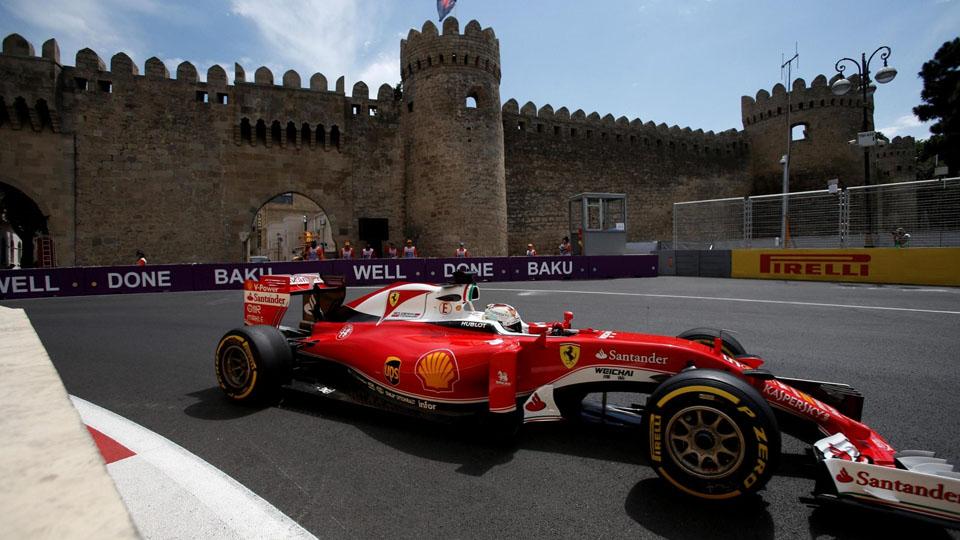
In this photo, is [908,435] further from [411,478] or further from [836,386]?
[411,478]

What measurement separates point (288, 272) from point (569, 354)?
14800 millimetres

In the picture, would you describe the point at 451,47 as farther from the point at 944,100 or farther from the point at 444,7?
the point at 944,100

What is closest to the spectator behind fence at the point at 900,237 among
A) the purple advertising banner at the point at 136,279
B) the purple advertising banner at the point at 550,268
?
the purple advertising banner at the point at 550,268

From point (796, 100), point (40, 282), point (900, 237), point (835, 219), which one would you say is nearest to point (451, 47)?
point (835, 219)

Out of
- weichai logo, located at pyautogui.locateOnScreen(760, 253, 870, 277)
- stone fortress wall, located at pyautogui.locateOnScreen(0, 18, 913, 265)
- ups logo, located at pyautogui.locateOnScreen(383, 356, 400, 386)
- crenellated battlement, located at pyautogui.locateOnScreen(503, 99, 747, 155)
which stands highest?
crenellated battlement, located at pyautogui.locateOnScreen(503, 99, 747, 155)

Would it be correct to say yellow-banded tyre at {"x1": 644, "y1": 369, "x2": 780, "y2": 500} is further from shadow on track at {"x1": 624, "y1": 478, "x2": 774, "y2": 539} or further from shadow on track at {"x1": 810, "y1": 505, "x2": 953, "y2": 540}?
shadow on track at {"x1": 810, "y1": 505, "x2": 953, "y2": 540}

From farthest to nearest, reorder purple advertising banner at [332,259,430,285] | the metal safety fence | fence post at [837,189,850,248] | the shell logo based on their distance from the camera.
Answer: purple advertising banner at [332,259,430,285] → fence post at [837,189,850,248] → the metal safety fence → the shell logo

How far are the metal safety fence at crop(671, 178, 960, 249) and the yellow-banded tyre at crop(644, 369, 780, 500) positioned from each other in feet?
49.3

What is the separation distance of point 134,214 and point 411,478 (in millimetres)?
22345

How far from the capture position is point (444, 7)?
23000 millimetres

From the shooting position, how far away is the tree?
28250 mm

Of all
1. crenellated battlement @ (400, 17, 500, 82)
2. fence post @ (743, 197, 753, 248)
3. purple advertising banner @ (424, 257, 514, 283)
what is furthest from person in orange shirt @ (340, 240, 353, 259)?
fence post @ (743, 197, 753, 248)

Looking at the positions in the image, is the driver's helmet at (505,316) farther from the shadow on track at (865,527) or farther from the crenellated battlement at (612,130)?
the crenellated battlement at (612,130)

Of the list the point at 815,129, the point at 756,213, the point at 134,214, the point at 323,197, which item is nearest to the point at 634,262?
the point at 756,213
